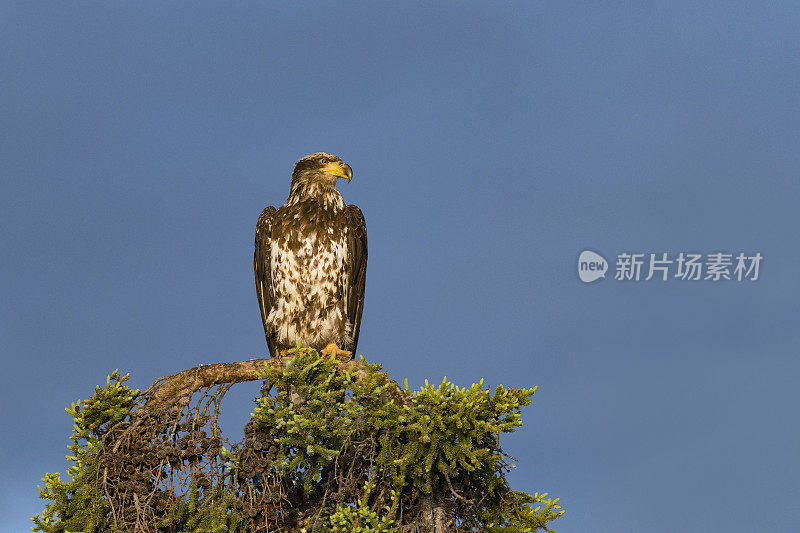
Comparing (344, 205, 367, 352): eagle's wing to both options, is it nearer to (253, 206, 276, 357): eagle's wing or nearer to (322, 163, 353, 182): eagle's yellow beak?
(322, 163, 353, 182): eagle's yellow beak

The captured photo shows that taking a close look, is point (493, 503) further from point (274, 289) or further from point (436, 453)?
point (274, 289)

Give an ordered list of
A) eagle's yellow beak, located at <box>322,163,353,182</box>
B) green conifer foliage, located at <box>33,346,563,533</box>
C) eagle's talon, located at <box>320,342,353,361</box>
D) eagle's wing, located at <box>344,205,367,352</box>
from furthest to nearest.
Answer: eagle's yellow beak, located at <box>322,163,353,182</box>
eagle's wing, located at <box>344,205,367,352</box>
eagle's talon, located at <box>320,342,353,361</box>
green conifer foliage, located at <box>33,346,563,533</box>

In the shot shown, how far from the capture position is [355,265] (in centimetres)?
1182

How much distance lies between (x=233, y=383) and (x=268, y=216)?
3683mm

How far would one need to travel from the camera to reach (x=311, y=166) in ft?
40.3

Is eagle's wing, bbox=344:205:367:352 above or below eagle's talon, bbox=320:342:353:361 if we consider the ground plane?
above

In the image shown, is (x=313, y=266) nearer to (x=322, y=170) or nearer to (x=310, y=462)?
(x=322, y=170)

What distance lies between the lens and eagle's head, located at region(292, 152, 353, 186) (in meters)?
12.1

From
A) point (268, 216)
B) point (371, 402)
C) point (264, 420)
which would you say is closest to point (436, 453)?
point (371, 402)

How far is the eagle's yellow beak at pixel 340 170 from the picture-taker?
12102mm

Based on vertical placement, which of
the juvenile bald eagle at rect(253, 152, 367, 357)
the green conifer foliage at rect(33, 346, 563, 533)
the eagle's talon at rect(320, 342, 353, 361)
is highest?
the juvenile bald eagle at rect(253, 152, 367, 357)

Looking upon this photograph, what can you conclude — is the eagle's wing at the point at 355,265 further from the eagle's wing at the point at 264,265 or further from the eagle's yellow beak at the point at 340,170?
the eagle's wing at the point at 264,265

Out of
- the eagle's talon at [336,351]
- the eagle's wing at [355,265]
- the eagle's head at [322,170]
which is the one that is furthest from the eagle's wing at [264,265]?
the eagle's wing at [355,265]

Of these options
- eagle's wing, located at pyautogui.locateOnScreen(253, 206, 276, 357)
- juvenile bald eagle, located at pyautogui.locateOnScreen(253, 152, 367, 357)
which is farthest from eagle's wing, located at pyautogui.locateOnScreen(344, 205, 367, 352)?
eagle's wing, located at pyautogui.locateOnScreen(253, 206, 276, 357)
